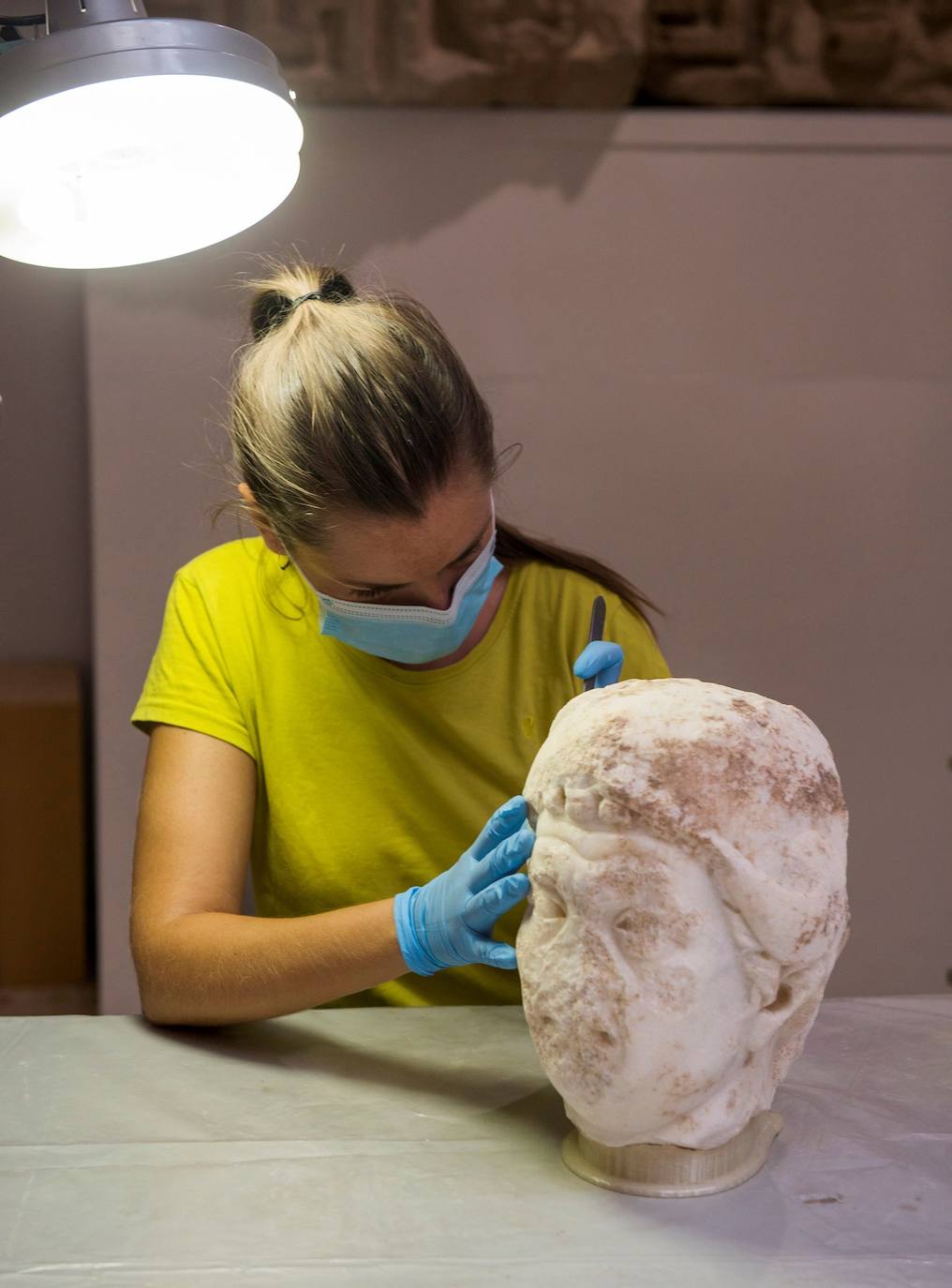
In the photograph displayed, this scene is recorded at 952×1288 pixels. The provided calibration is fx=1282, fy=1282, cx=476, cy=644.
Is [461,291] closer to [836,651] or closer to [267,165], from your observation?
[836,651]

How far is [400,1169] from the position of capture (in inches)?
49.9

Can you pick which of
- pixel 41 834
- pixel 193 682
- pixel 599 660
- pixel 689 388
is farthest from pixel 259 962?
pixel 689 388

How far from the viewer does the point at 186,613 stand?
6.00ft

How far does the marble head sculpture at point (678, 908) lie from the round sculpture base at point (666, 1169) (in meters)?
0.02

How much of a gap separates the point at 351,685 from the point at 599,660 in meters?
0.45

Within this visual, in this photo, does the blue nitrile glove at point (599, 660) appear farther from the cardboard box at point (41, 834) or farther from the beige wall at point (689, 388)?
the cardboard box at point (41, 834)

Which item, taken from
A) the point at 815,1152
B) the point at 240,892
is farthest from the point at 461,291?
the point at 815,1152

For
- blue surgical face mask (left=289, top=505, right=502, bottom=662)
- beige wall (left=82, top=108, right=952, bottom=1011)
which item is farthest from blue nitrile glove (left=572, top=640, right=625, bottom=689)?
beige wall (left=82, top=108, right=952, bottom=1011)

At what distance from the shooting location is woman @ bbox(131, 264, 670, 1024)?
1.49m

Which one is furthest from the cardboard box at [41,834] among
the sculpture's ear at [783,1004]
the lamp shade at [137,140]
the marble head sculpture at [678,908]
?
the sculpture's ear at [783,1004]

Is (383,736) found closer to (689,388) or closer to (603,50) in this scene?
(689,388)

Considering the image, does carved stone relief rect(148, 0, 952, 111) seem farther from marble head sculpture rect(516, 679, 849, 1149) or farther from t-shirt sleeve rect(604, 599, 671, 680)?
marble head sculpture rect(516, 679, 849, 1149)

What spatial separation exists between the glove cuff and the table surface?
0.47 ft

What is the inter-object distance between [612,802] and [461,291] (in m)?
1.83
